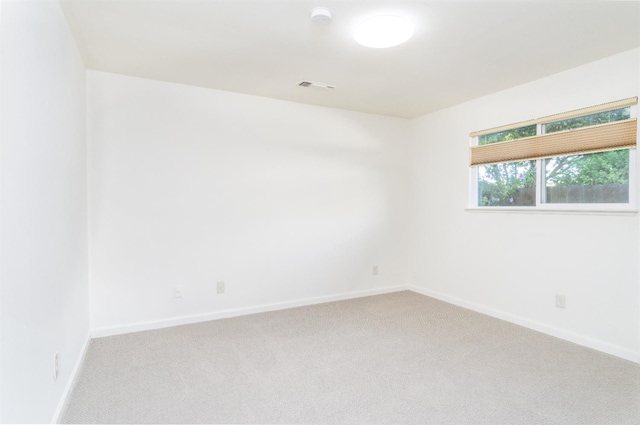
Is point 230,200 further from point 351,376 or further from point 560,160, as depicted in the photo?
point 560,160

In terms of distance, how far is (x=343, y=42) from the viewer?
245 cm

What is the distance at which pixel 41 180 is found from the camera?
1.63 m

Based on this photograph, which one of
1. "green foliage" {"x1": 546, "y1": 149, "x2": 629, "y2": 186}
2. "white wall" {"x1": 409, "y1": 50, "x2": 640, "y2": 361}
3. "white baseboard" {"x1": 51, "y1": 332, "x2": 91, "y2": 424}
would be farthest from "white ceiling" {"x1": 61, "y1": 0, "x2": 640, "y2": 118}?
"white baseboard" {"x1": 51, "y1": 332, "x2": 91, "y2": 424}

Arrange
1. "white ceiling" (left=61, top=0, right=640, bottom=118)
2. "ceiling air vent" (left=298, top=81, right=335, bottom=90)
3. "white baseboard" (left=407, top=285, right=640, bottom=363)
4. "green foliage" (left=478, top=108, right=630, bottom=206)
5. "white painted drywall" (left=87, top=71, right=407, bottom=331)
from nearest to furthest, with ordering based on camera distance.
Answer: "white ceiling" (left=61, top=0, right=640, bottom=118) < "white baseboard" (left=407, top=285, right=640, bottom=363) < "green foliage" (left=478, top=108, right=630, bottom=206) < "white painted drywall" (left=87, top=71, right=407, bottom=331) < "ceiling air vent" (left=298, top=81, right=335, bottom=90)

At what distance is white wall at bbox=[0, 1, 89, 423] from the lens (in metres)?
1.26

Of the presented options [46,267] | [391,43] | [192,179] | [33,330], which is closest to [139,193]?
[192,179]

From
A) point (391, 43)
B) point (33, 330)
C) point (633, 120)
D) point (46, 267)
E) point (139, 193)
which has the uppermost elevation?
point (391, 43)

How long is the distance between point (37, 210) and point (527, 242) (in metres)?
3.64

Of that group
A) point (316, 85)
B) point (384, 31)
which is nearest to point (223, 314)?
point (316, 85)

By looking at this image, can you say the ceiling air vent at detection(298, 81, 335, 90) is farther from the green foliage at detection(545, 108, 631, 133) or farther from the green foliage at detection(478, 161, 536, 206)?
the green foliage at detection(545, 108, 631, 133)

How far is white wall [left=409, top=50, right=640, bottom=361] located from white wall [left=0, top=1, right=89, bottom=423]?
11.8ft

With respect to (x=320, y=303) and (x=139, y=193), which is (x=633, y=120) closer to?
(x=320, y=303)

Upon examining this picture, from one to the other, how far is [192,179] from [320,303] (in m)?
1.94

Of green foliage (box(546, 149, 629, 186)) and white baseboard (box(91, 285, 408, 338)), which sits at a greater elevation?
green foliage (box(546, 149, 629, 186))
